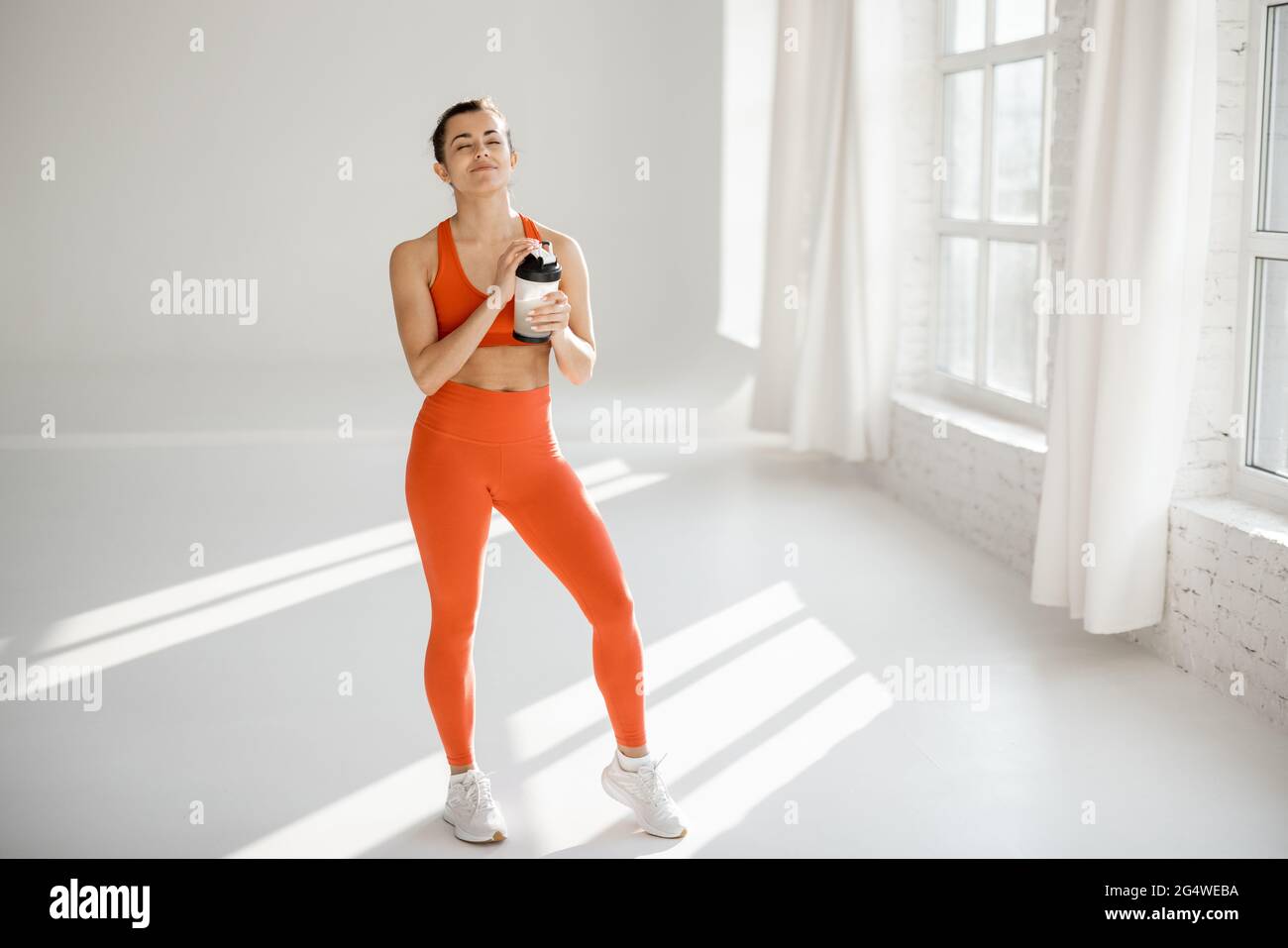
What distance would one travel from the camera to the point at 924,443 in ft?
17.8

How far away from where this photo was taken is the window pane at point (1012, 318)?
5.04 metres

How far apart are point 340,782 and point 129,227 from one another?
6515 mm

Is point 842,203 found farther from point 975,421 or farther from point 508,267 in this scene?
point 508,267

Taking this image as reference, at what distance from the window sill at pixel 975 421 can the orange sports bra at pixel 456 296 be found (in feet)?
8.03

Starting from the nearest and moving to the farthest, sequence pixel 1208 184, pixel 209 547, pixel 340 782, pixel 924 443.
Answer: pixel 340 782, pixel 1208 184, pixel 209 547, pixel 924 443

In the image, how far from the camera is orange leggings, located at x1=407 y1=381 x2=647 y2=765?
8.36 ft

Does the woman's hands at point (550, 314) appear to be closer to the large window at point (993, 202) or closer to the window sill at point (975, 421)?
the window sill at point (975, 421)

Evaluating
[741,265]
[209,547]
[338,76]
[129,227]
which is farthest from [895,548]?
[129,227]

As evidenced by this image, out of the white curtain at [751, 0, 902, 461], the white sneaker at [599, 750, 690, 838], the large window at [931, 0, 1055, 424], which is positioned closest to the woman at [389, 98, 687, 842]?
the white sneaker at [599, 750, 690, 838]

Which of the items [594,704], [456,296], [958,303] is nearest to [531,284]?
[456,296]

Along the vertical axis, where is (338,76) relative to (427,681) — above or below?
above

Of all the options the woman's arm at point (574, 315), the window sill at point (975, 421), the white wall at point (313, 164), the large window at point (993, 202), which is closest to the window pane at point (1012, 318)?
the large window at point (993, 202)

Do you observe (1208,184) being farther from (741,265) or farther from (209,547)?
(741,265)

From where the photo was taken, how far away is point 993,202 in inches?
210
